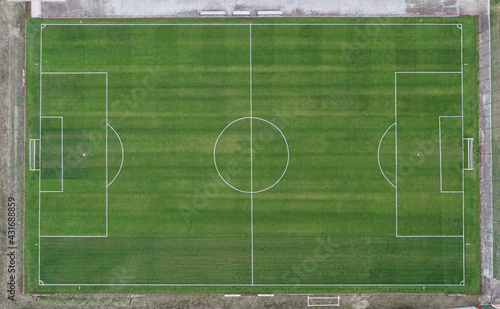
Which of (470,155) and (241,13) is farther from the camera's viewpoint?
(241,13)

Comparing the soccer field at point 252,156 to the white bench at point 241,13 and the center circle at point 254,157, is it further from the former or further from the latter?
the white bench at point 241,13

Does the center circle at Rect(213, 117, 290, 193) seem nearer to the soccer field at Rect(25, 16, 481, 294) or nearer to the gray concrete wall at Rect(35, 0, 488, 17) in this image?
the soccer field at Rect(25, 16, 481, 294)

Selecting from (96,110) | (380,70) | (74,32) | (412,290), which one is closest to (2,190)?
(96,110)

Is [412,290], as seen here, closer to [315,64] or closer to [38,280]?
[315,64]

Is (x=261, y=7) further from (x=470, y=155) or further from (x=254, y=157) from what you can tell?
(x=470, y=155)

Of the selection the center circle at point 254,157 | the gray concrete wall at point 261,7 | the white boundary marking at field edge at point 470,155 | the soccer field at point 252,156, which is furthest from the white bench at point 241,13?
the white boundary marking at field edge at point 470,155

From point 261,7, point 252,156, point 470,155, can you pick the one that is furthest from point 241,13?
point 470,155
